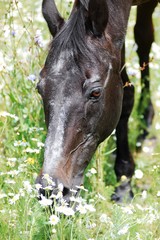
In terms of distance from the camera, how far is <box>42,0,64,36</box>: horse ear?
4.64m

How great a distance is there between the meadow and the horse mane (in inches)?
16.4

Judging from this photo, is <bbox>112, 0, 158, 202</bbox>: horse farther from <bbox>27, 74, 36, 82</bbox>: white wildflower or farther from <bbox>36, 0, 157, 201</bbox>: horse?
<bbox>36, 0, 157, 201</bbox>: horse

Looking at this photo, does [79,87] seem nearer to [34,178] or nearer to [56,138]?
[56,138]

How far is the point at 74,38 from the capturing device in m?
4.29

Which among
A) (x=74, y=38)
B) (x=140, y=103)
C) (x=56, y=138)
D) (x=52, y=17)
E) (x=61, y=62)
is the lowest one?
(x=140, y=103)

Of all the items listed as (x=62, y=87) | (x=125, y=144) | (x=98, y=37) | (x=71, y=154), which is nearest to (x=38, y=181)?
(x=71, y=154)

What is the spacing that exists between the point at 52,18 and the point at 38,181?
1352 millimetres

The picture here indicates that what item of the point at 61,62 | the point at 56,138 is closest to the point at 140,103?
the point at 61,62

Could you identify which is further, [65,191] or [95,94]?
[95,94]

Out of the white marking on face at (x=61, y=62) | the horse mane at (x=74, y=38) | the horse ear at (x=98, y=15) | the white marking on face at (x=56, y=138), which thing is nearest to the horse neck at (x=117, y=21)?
the horse ear at (x=98, y=15)

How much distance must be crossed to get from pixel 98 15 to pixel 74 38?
24cm

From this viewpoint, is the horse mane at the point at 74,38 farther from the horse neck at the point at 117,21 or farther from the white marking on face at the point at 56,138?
the white marking on face at the point at 56,138

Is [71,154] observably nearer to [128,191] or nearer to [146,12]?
[128,191]

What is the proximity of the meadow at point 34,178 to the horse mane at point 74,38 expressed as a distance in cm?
42
